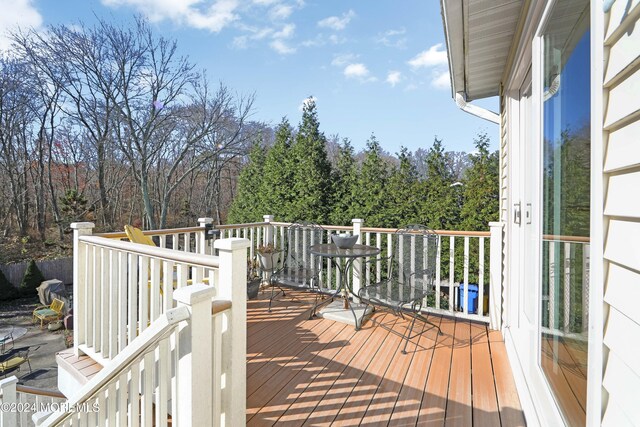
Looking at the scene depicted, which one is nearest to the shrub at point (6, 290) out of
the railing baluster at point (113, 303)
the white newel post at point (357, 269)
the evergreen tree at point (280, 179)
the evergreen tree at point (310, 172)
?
the evergreen tree at point (280, 179)

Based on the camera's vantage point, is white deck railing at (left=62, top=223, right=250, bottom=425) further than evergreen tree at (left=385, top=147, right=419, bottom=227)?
No

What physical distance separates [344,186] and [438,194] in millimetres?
2161

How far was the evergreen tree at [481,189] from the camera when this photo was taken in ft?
19.0

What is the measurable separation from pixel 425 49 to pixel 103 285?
7.08 m

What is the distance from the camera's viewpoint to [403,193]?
6637 mm

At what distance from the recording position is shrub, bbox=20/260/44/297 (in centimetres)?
1020

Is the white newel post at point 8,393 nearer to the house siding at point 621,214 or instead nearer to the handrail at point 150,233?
the handrail at point 150,233

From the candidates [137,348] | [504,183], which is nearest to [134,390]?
[137,348]

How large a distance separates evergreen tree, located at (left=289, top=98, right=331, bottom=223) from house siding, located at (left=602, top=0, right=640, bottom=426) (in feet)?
Result: 21.8

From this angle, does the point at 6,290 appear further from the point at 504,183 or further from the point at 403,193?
the point at 504,183

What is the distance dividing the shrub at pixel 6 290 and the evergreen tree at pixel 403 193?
11.8 metres

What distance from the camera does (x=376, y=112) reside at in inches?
360

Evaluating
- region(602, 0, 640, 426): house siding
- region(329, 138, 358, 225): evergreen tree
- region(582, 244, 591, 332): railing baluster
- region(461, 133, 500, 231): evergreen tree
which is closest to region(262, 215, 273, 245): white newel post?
region(329, 138, 358, 225): evergreen tree

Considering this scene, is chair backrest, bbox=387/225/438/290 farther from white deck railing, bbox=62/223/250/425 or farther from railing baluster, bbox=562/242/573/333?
white deck railing, bbox=62/223/250/425
